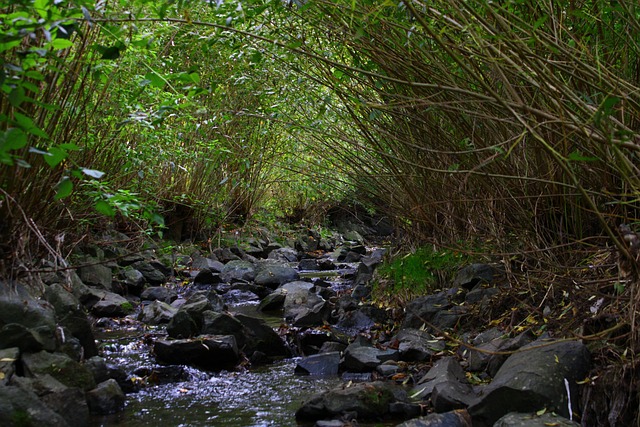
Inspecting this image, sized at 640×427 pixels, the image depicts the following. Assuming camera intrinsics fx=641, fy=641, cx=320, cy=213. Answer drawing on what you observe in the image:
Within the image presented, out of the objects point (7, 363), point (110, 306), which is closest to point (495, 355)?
point (7, 363)

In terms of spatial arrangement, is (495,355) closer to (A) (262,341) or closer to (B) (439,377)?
(B) (439,377)

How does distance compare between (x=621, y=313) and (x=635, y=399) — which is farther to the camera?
(x=621, y=313)

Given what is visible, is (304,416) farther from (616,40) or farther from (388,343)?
(616,40)

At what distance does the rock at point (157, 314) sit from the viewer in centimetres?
623

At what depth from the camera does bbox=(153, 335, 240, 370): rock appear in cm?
473

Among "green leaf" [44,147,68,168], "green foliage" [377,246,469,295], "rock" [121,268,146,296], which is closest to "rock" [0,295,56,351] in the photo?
"green leaf" [44,147,68,168]

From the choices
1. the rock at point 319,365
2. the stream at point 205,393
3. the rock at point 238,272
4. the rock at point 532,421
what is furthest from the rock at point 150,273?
the rock at point 532,421

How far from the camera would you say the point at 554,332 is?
12.5 feet

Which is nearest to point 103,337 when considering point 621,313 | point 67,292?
point 67,292

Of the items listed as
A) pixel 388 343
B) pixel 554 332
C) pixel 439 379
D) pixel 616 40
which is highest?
pixel 616 40

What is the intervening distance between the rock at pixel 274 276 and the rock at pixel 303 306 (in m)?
0.89

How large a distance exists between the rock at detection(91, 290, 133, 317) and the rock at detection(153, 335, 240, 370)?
1.77 meters

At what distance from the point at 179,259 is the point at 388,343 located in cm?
506

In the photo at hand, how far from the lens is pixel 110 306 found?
253 inches
